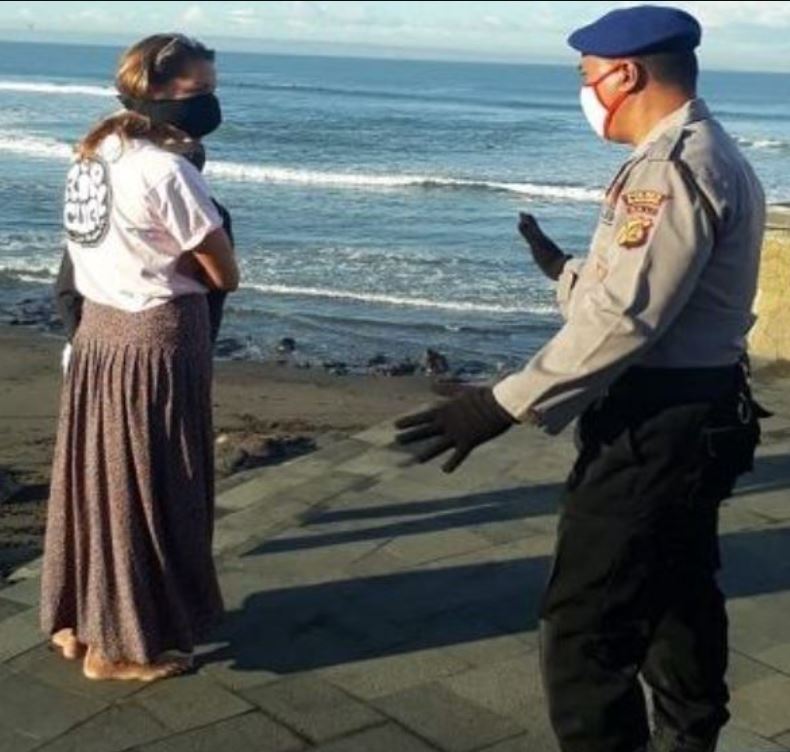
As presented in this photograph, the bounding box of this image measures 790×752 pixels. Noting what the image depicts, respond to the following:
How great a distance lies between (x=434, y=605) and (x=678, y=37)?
2.30 metres

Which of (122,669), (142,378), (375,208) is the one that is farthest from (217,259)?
(375,208)

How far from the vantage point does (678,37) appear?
10.6ft

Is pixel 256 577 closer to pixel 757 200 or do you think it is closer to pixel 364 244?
pixel 757 200

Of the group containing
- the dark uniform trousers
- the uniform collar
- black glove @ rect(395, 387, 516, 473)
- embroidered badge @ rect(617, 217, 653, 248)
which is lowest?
the dark uniform trousers

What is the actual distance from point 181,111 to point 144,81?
13 centimetres

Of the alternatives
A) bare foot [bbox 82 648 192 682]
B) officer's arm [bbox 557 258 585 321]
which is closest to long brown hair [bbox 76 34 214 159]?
officer's arm [bbox 557 258 585 321]

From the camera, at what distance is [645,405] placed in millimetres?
3328

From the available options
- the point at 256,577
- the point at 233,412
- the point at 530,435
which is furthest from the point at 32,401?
the point at 256,577

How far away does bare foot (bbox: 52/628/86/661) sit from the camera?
4.52 metres

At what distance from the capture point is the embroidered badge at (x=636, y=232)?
3.10m

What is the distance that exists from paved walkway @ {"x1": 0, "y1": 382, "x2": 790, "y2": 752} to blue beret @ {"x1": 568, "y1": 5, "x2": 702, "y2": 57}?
178 centimetres

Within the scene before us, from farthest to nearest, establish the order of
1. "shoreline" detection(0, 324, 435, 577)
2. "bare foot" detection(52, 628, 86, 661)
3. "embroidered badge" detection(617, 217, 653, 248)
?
1. "shoreline" detection(0, 324, 435, 577)
2. "bare foot" detection(52, 628, 86, 661)
3. "embroidered badge" detection(617, 217, 653, 248)

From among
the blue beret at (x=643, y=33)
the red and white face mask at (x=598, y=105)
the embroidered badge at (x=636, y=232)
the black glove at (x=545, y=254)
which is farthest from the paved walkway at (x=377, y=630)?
the blue beret at (x=643, y=33)

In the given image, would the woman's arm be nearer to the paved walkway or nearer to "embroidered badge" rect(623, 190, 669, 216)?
the paved walkway
